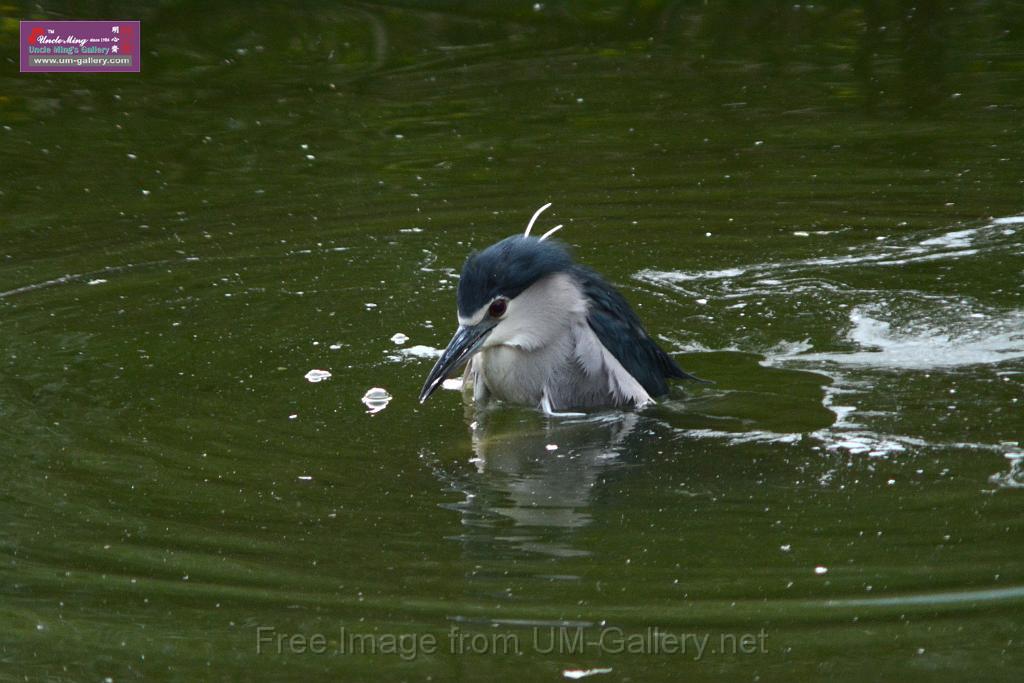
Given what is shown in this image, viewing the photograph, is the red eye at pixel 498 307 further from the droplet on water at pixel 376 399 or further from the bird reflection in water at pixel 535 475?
the droplet on water at pixel 376 399

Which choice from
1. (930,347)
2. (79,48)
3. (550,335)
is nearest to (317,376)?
(550,335)

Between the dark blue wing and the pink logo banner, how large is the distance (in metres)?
5.93

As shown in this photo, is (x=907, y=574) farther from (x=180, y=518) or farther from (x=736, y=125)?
(x=736, y=125)

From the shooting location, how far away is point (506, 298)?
6.01m

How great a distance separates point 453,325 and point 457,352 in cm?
98

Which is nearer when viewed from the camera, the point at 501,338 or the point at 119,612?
the point at 119,612

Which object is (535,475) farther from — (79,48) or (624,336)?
(79,48)

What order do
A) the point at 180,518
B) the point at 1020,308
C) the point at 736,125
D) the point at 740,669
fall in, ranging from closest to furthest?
1. the point at 740,669
2. the point at 180,518
3. the point at 1020,308
4. the point at 736,125

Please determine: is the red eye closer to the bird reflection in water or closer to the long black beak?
the long black beak

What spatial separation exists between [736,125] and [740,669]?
6.38m

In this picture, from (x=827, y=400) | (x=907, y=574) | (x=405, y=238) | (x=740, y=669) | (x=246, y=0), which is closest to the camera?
(x=740, y=669)

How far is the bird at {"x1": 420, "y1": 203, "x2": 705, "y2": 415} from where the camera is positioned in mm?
5977

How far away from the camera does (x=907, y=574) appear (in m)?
4.27

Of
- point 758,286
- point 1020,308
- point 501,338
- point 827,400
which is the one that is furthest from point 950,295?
point 501,338
